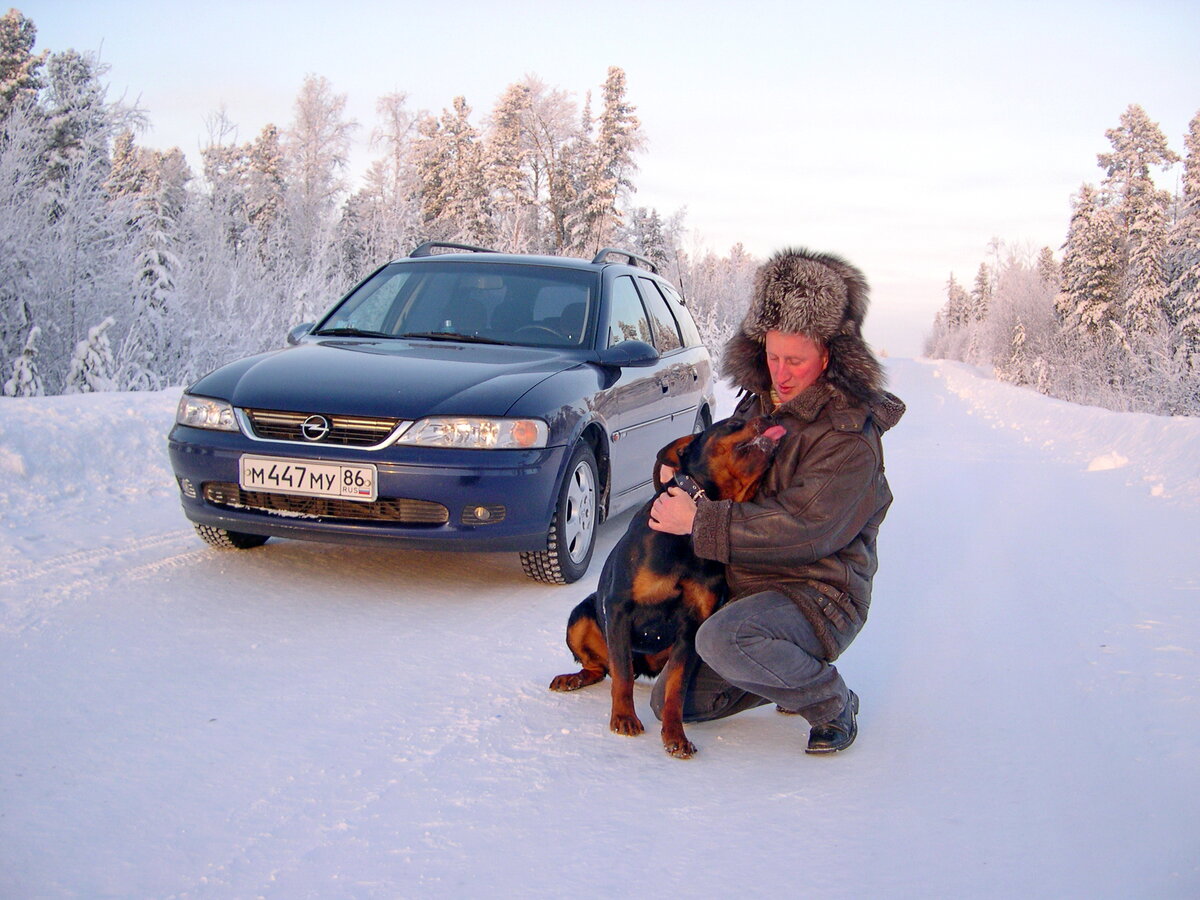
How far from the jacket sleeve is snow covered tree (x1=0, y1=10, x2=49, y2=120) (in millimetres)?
38468

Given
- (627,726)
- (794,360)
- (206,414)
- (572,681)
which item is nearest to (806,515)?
(794,360)

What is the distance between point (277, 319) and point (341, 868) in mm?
17692

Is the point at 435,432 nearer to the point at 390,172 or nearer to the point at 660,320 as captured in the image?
the point at 660,320

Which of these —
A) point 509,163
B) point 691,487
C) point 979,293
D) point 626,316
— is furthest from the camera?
point 979,293

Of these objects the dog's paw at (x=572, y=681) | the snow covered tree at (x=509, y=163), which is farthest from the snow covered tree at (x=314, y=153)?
the dog's paw at (x=572, y=681)

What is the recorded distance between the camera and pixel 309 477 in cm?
443

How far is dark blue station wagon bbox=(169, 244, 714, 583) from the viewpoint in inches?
175

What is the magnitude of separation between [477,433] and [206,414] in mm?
1330

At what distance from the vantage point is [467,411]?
Answer: 4516mm

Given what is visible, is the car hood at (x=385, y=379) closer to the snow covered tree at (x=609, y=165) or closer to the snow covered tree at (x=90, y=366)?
the snow covered tree at (x=90, y=366)

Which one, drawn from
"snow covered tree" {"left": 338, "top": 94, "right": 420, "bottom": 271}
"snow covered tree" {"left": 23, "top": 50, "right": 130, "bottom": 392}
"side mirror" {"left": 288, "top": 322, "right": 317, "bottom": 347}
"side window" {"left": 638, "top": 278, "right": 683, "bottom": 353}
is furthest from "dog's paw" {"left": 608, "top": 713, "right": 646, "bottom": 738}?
"snow covered tree" {"left": 338, "top": 94, "right": 420, "bottom": 271}

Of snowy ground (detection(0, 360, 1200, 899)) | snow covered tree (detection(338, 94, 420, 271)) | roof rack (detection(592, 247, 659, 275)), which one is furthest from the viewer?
snow covered tree (detection(338, 94, 420, 271))

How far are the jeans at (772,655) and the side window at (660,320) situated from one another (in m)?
3.90

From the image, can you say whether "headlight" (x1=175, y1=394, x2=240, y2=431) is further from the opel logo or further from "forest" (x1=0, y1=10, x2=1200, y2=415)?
"forest" (x1=0, y1=10, x2=1200, y2=415)
